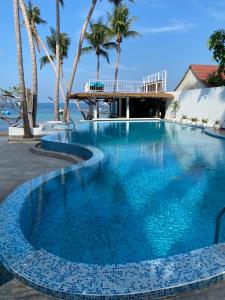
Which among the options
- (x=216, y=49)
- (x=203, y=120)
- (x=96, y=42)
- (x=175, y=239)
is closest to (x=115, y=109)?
(x=96, y=42)

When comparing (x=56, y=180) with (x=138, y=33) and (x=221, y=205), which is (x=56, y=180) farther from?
(x=138, y=33)

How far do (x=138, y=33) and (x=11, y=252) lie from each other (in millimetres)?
29644

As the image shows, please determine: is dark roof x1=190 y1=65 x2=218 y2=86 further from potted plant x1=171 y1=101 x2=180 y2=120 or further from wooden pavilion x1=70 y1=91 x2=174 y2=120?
wooden pavilion x1=70 y1=91 x2=174 y2=120

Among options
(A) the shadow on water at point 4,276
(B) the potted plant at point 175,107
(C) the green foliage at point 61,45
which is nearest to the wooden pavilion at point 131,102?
(B) the potted plant at point 175,107

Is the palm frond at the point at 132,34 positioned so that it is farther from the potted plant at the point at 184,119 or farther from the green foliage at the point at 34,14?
the potted plant at the point at 184,119

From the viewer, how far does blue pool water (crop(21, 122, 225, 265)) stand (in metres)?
4.22

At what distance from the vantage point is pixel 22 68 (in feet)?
41.0

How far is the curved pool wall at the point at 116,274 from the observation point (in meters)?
2.77

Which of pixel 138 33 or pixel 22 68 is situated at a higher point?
pixel 138 33

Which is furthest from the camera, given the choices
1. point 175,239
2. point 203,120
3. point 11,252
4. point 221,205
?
point 203,120

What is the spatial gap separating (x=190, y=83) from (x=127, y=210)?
2039cm

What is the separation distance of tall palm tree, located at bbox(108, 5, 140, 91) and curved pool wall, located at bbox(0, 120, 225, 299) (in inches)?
1052

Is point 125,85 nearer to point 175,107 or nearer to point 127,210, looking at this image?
point 175,107

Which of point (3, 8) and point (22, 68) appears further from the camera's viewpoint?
point (3, 8)
